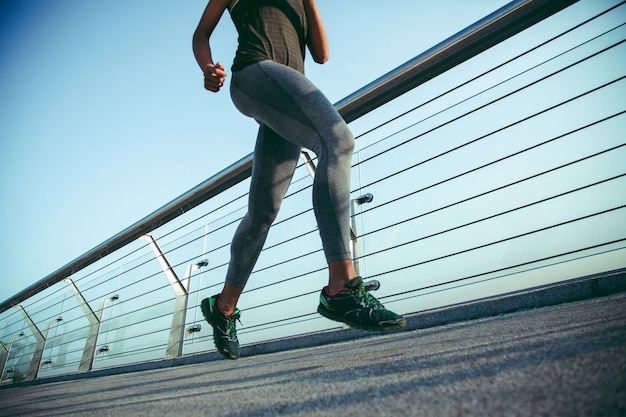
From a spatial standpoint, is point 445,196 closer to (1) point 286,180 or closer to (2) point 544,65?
(2) point 544,65

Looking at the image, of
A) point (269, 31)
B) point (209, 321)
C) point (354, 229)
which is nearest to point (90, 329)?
point (209, 321)

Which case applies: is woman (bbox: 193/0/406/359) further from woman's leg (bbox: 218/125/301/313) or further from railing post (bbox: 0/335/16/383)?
railing post (bbox: 0/335/16/383)

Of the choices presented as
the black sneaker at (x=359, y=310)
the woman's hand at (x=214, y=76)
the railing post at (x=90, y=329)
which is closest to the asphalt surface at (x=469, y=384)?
the black sneaker at (x=359, y=310)

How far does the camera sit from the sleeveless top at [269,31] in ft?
3.65

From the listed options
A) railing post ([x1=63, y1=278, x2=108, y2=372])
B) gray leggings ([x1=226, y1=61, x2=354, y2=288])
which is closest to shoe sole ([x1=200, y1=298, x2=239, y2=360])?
gray leggings ([x1=226, y1=61, x2=354, y2=288])

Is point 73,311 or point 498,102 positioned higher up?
point 498,102

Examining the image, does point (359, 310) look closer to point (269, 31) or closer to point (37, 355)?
point (269, 31)

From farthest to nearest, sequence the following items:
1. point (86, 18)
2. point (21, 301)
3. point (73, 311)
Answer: point (86, 18) < point (21, 301) < point (73, 311)

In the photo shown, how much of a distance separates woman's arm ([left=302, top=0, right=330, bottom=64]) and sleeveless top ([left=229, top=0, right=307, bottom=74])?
32mm

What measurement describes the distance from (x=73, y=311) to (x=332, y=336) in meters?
3.05

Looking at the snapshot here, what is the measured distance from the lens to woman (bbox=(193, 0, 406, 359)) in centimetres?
94

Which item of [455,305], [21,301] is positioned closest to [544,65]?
[455,305]

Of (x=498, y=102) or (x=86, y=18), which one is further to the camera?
(x=86, y=18)

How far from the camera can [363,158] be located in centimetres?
195
